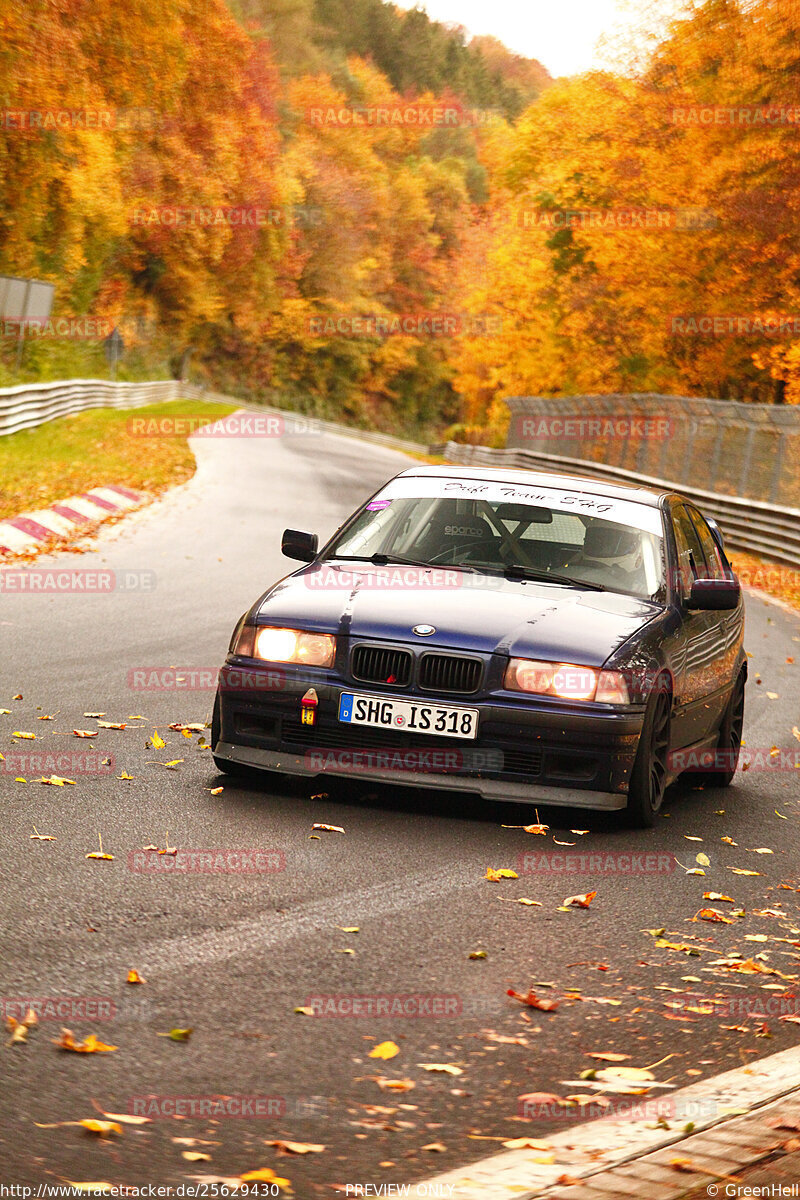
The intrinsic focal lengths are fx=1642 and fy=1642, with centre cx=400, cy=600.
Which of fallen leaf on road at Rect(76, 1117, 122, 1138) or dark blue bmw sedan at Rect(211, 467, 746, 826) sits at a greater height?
Answer: dark blue bmw sedan at Rect(211, 467, 746, 826)

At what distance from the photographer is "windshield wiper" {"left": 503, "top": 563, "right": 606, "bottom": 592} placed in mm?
7797

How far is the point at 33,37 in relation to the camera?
3512cm

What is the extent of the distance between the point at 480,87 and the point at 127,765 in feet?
531

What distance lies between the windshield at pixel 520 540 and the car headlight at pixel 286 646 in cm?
100

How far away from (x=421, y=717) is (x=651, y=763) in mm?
1095

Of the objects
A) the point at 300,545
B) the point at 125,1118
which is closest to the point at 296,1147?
the point at 125,1118

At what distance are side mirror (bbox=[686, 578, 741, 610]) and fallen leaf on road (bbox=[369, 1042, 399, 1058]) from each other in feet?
13.3

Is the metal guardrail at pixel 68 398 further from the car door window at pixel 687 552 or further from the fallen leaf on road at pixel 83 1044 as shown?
the fallen leaf on road at pixel 83 1044

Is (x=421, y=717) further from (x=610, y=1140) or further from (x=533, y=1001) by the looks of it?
(x=610, y=1140)

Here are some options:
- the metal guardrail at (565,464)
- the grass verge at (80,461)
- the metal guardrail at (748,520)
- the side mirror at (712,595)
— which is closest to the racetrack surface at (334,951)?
the side mirror at (712,595)

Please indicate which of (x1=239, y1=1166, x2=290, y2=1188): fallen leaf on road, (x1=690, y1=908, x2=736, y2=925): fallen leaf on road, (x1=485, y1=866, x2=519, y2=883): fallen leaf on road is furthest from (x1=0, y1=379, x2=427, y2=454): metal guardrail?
(x1=239, y1=1166, x2=290, y2=1188): fallen leaf on road

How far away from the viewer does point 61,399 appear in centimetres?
3762

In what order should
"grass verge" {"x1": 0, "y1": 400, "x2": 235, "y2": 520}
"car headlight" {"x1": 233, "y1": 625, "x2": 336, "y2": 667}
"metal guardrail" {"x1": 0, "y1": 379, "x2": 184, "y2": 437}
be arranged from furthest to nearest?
1. "metal guardrail" {"x1": 0, "y1": 379, "x2": 184, "y2": 437}
2. "grass verge" {"x1": 0, "y1": 400, "x2": 235, "y2": 520}
3. "car headlight" {"x1": 233, "y1": 625, "x2": 336, "y2": 667}

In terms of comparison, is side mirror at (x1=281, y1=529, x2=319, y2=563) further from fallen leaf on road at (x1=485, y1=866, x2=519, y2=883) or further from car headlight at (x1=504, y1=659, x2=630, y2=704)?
fallen leaf on road at (x1=485, y1=866, x2=519, y2=883)
